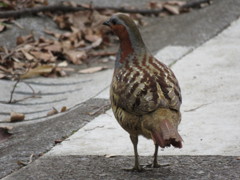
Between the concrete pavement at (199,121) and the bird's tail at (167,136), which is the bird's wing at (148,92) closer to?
the bird's tail at (167,136)

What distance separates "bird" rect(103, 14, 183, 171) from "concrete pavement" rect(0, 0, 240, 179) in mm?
321

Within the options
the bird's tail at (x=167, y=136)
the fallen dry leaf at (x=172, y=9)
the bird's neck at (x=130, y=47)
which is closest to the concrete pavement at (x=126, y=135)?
the bird's tail at (x=167, y=136)

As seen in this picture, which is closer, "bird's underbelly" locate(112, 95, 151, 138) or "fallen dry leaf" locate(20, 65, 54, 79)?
"bird's underbelly" locate(112, 95, 151, 138)

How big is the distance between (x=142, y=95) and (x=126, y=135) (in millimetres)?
1238

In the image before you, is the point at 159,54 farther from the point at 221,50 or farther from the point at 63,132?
the point at 63,132

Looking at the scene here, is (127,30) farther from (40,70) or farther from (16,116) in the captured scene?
(40,70)

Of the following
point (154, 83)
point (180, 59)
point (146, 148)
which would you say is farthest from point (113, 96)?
point (180, 59)

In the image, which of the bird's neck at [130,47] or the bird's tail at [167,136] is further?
the bird's neck at [130,47]

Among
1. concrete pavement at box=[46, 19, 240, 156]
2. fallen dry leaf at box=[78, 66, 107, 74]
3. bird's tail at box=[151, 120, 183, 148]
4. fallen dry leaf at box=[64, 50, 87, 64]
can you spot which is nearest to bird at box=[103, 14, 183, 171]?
bird's tail at box=[151, 120, 183, 148]

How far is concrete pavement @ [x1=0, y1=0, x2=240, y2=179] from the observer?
15.0 feet

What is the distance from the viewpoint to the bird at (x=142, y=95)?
4.14 metres

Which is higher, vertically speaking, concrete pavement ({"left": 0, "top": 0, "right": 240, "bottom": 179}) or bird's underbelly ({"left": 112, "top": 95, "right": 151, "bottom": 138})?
bird's underbelly ({"left": 112, "top": 95, "right": 151, "bottom": 138})

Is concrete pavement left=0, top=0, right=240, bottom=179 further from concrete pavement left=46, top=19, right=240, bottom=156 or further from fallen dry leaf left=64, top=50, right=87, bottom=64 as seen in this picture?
fallen dry leaf left=64, top=50, right=87, bottom=64

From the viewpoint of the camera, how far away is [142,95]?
4.29 metres
